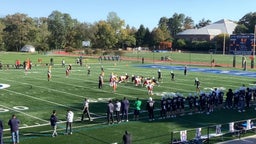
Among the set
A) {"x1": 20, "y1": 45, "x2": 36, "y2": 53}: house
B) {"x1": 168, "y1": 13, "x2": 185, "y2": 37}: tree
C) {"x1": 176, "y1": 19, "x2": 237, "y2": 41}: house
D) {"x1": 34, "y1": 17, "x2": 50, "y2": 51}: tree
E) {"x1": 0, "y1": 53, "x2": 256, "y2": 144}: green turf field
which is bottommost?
{"x1": 0, "y1": 53, "x2": 256, "y2": 144}: green turf field

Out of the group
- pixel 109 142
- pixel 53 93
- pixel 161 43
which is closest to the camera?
pixel 109 142

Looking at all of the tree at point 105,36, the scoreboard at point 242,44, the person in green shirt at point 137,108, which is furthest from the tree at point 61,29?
the person in green shirt at point 137,108

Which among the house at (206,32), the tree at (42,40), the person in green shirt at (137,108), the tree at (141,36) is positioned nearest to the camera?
the person in green shirt at (137,108)

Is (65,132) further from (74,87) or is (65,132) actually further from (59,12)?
(59,12)

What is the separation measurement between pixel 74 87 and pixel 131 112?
10218 millimetres

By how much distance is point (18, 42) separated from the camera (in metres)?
111

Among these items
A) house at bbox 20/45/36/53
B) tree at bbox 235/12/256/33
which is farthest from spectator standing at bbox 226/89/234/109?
tree at bbox 235/12/256/33

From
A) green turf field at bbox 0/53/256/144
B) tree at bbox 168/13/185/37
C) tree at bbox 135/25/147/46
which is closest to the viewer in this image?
green turf field at bbox 0/53/256/144

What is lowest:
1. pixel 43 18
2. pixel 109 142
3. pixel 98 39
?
pixel 109 142

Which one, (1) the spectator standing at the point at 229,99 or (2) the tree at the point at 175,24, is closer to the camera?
A: (1) the spectator standing at the point at 229,99

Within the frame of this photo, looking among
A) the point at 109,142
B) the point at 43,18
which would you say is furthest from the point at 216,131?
the point at 43,18

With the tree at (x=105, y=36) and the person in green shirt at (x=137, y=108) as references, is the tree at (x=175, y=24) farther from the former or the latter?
the person in green shirt at (x=137, y=108)

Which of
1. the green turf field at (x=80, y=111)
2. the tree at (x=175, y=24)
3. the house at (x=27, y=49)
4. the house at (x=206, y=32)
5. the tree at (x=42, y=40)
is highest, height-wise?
the tree at (x=175, y=24)

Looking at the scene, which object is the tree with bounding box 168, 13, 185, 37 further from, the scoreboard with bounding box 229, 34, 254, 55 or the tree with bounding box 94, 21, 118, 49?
the scoreboard with bounding box 229, 34, 254, 55
